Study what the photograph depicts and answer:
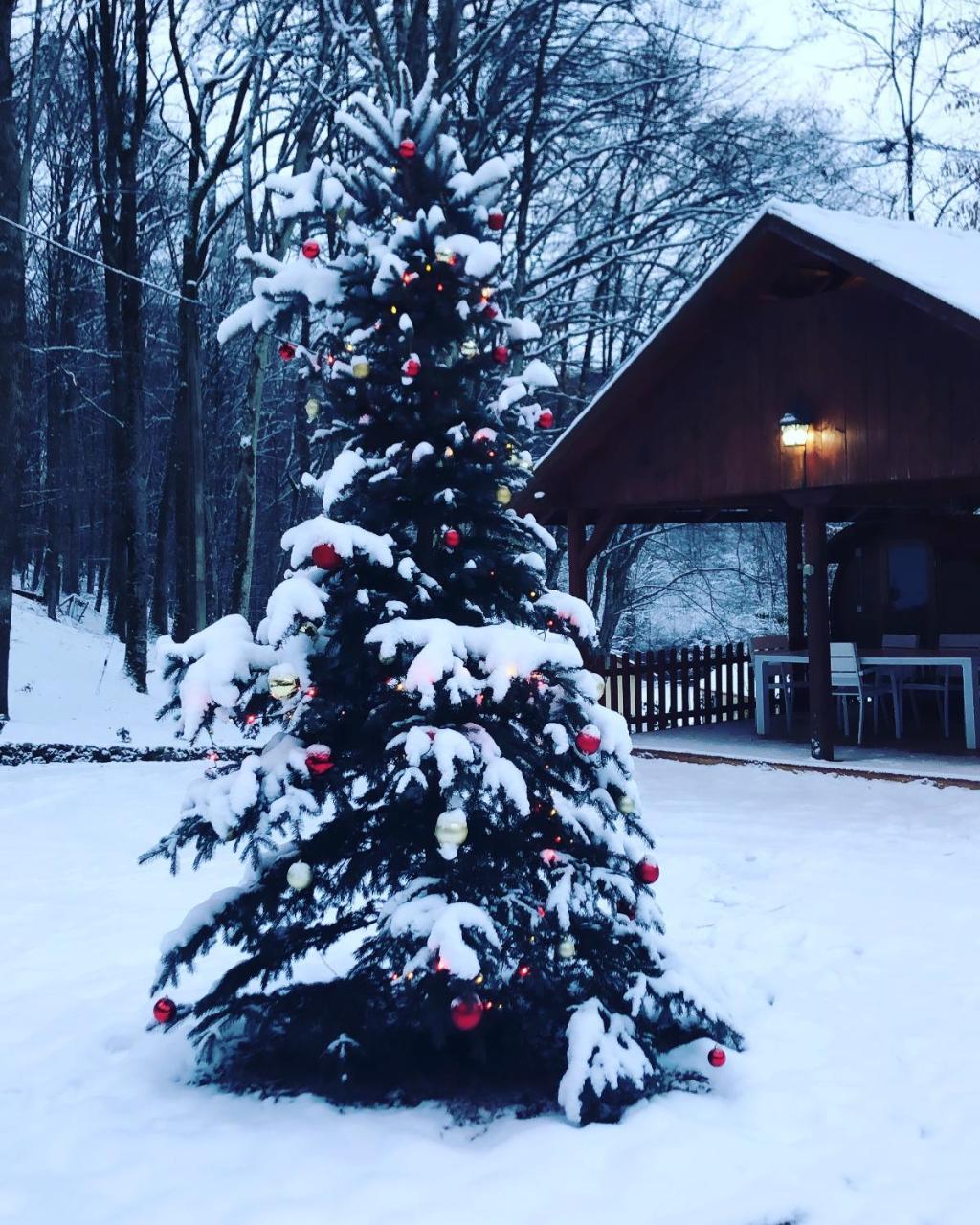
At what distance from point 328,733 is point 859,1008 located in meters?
2.57

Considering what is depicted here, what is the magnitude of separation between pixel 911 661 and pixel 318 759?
9.28 m

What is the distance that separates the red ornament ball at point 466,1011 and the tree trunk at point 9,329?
1136cm

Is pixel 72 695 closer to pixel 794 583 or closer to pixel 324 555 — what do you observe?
pixel 794 583

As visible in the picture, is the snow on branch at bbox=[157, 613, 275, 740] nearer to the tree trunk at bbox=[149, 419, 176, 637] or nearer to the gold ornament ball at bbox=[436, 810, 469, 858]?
the gold ornament ball at bbox=[436, 810, 469, 858]

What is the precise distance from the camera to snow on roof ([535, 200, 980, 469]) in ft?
32.7

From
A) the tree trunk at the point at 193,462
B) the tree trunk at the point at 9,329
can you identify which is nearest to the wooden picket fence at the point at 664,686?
the tree trunk at the point at 193,462

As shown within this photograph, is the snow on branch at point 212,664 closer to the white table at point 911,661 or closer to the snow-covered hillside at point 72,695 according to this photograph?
the snow-covered hillside at point 72,695

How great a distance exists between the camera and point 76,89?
74.0 feet

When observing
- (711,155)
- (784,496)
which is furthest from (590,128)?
(784,496)

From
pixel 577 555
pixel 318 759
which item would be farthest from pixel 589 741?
pixel 577 555

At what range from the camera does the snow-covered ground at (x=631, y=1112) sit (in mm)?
3713

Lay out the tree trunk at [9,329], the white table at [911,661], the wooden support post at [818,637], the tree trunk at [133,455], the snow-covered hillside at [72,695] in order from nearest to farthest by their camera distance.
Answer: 1. the wooden support post at [818,637]
2. the white table at [911,661]
3. the tree trunk at [9,329]
4. the snow-covered hillside at [72,695]
5. the tree trunk at [133,455]

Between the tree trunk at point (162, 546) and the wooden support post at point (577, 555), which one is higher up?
the tree trunk at point (162, 546)

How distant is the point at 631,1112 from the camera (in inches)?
170
